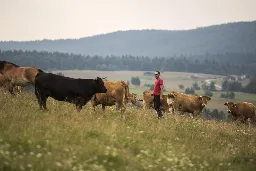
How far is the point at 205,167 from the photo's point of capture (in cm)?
1095

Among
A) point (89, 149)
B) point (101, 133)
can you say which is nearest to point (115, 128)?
point (101, 133)

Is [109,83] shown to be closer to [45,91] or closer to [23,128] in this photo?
[45,91]

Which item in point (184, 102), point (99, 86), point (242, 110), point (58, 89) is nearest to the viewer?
point (58, 89)

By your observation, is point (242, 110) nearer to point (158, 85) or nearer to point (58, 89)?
point (158, 85)

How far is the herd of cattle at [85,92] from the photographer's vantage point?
51.7 feet

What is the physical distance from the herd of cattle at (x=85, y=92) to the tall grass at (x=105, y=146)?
44.5 inches

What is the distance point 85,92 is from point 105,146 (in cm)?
612

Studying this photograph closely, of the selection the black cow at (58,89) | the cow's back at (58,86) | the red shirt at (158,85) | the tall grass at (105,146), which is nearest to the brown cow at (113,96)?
the red shirt at (158,85)

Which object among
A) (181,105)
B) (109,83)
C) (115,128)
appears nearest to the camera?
(115,128)

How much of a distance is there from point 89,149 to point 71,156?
857 millimetres

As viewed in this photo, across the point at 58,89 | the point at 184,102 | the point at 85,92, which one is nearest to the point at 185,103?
the point at 184,102

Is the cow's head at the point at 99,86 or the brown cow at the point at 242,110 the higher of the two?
the cow's head at the point at 99,86

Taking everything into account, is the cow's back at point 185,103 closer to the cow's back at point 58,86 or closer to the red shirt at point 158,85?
the red shirt at point 158,85

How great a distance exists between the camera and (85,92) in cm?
1641
